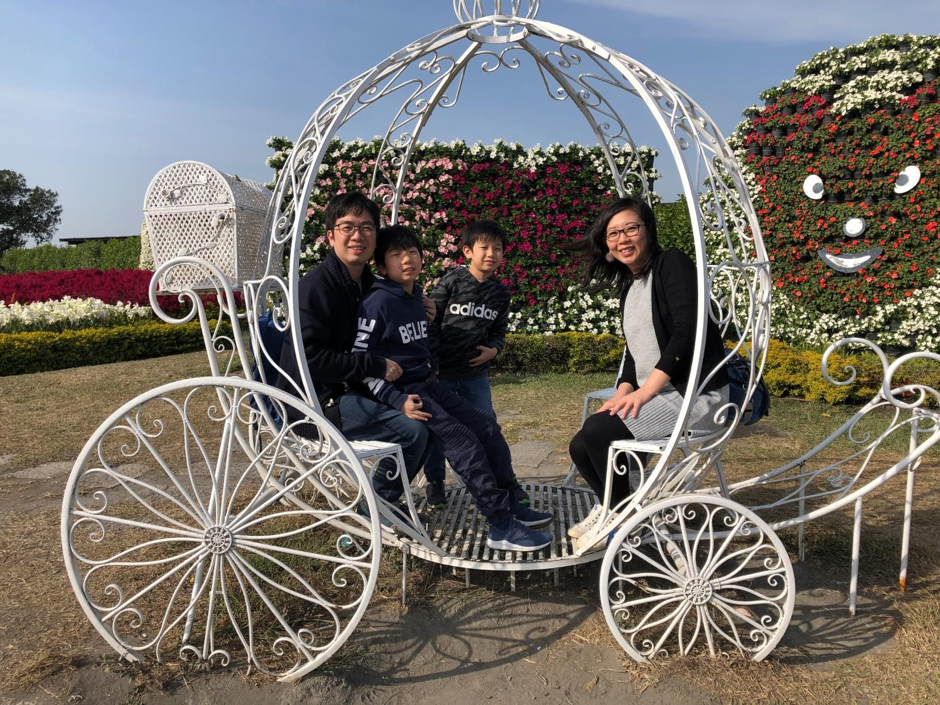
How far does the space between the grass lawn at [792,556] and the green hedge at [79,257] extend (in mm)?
19620

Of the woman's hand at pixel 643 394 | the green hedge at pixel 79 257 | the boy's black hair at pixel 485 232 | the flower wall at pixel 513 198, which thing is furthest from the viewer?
the green hedge at pixel 79 257

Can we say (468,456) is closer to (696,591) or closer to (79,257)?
(696,591)

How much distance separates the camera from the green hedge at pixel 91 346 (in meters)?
7.66

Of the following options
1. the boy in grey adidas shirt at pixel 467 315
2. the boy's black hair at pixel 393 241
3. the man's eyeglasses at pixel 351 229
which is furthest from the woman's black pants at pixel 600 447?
the man's eyeglasses at pixel 351 229

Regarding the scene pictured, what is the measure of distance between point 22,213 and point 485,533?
153 feet

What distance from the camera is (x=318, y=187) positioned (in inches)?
289

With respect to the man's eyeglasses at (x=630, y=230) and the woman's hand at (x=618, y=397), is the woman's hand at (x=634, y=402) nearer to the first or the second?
the woman's hand at (x=618, y=397)

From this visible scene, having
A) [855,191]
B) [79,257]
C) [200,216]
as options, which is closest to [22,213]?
[79,257]

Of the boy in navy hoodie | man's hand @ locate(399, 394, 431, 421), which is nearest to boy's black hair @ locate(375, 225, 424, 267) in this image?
the boy in navy hoodie

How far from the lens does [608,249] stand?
2729mm

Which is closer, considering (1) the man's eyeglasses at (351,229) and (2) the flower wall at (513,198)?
(1) the man's eyeglasses at (351,229)

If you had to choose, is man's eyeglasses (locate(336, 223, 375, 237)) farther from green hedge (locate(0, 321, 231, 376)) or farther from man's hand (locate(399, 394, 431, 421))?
green hedge (locate(0, 321, 231, 376))

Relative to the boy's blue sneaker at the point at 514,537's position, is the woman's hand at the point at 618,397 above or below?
above

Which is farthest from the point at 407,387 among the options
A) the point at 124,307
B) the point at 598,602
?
the point at 124,307
